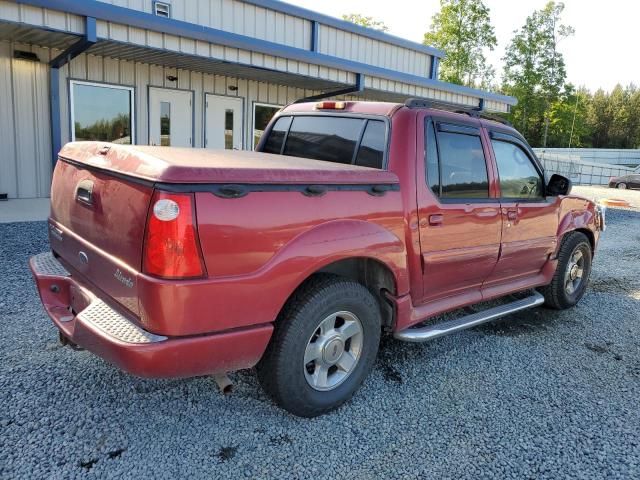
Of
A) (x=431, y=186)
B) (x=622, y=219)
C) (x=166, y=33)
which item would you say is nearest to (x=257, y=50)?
(x=166, y=33)

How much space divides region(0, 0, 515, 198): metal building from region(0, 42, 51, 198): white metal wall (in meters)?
0.02

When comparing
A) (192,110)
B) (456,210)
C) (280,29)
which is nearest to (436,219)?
(456,210)

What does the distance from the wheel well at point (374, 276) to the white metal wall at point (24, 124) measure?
889cm

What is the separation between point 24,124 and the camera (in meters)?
9.58

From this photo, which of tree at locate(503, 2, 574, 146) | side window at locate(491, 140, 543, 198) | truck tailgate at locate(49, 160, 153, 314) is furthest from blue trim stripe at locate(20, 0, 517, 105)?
tree at locate(503, 2, 574, 146)

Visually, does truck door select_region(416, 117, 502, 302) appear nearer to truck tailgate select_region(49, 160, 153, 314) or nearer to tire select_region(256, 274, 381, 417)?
tire select_region(256, 274, 381, 417)

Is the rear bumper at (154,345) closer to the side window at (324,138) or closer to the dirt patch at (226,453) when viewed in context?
the dirt patch at (226,453)

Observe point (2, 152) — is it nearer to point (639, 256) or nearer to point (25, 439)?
point (25, 439)

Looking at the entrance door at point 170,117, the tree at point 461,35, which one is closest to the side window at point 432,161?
the entrance door at point 170,117

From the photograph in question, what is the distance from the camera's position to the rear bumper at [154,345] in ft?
7.66

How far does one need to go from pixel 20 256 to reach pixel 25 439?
4100 millimetres

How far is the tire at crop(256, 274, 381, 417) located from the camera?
108 inches

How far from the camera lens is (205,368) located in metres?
2.49

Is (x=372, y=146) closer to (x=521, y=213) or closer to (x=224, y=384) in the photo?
(x=521, y=213)
